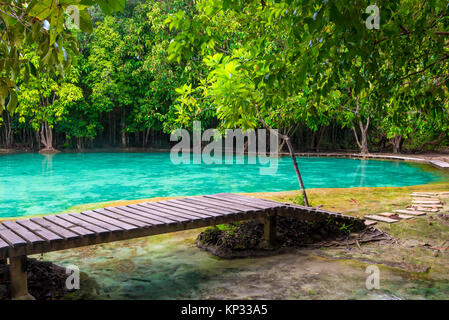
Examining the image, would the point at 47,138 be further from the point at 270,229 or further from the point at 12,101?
the point at 12,101

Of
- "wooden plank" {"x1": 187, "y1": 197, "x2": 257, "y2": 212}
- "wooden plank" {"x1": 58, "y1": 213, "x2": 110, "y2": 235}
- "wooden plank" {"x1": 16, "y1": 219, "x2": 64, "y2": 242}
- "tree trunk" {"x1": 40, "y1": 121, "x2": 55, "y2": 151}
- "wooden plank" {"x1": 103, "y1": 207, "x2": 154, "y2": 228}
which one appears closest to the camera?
"wooden plank" {"x1": 16, "y1": 219, "x2": 64, "y2": 242}

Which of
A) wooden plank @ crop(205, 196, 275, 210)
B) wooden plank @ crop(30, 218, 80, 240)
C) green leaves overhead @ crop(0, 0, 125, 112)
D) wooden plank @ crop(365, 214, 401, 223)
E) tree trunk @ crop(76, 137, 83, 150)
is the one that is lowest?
wooden plank @ crop(365, 214, 401, 223)

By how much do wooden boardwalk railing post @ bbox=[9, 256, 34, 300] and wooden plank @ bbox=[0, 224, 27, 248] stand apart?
0.46ft

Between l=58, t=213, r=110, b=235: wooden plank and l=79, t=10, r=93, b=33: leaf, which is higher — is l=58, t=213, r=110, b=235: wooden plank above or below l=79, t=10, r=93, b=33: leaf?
below

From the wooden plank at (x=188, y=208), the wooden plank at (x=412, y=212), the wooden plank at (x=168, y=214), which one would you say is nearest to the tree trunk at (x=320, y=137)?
the wooden plank at (x=412, y=212)

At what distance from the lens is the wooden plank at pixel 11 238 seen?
3.48 metres

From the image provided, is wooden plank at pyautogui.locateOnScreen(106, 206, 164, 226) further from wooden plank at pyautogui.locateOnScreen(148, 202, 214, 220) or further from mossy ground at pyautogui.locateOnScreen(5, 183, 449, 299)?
mossy ground at pyautogui.locateOnScreen(5, 183, 449, 299)

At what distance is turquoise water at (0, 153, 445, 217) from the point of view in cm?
1177

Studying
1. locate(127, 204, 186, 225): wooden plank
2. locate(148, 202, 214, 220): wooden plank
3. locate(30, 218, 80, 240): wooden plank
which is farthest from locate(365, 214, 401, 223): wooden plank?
locate(30, 218, 80, 240): wooden plank

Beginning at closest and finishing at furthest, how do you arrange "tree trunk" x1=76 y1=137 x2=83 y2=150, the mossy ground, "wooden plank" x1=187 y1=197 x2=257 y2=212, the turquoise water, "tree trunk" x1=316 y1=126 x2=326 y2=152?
1. the mossy ground
2. "wooden plank" x1=187 y1=197 x2=257 y2=212
3. the turquoise water
4. "tree trunk" x1=316 y1=126 x2=326 y2=152
5. "tree trunk" x1=76 y1=137 x2=83 y2=150

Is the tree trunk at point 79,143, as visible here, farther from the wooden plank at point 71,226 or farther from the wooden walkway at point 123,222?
the wooden plank at point 71,226

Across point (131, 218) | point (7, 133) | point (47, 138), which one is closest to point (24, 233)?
point (131, 218)

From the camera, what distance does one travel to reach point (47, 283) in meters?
3.93

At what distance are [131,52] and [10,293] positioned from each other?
22208 mm
